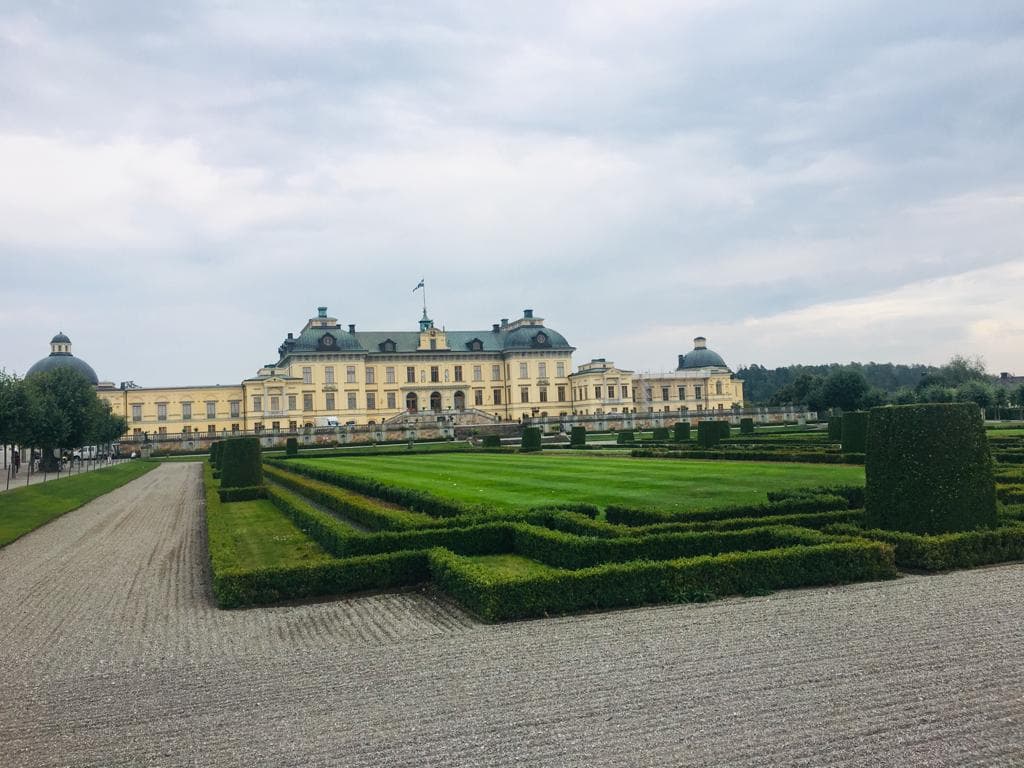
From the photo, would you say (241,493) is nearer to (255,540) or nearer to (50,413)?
(255,540)

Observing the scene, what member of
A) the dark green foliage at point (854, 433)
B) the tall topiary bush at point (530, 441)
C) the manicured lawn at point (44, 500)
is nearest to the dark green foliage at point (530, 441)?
the tall topiary bush at point (530, 441)

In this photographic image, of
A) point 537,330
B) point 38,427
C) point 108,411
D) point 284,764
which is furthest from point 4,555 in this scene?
point 537,330

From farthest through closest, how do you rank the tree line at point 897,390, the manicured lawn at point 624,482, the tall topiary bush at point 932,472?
1. the tree line at point 897,390
2. the manicured lawn at point 624,482
3. the tall topiary bush at point 932,472

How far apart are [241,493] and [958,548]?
1749 cm

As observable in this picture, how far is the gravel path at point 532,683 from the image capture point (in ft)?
16.8

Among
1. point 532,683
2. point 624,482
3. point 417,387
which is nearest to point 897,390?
point 417,387

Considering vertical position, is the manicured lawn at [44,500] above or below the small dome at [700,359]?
below

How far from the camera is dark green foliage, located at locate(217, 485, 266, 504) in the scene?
21.9 m

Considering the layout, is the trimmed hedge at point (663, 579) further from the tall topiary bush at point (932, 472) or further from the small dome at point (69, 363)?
the small dome at point (69, 363)

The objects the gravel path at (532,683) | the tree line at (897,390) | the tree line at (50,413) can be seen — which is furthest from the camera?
the tree line at (897,390)

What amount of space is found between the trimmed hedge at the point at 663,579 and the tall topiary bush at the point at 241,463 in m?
14.9

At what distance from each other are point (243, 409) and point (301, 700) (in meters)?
70.0

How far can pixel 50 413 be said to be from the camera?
3775cm

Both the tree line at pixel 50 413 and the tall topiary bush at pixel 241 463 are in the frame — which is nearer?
the tall topiary bush at pixel 241 463
